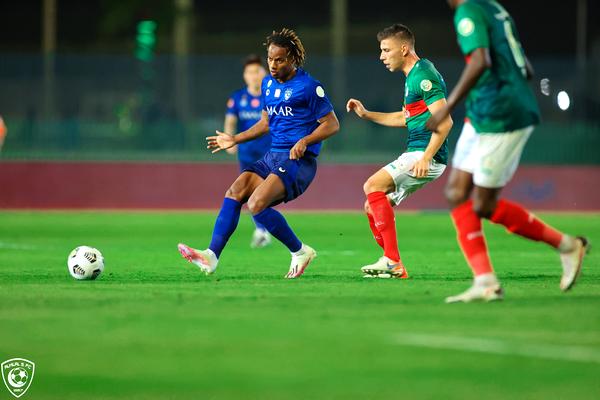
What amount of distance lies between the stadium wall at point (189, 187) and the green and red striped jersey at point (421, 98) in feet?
43.2

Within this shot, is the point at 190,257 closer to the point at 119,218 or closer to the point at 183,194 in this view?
the point at 119,218

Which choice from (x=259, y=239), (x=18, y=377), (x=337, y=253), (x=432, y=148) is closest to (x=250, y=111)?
(x=259, y=239)

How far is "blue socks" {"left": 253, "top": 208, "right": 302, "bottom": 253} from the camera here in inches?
423

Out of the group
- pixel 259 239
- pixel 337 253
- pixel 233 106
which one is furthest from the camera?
pixel 233 106

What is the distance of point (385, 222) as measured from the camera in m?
10.7

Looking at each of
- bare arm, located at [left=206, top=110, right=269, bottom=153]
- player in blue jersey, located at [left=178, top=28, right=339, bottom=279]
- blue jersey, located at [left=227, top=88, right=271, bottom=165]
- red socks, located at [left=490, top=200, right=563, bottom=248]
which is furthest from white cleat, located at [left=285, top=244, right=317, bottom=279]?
blue jersey, located at [left=227, top=88, right=271, bottom=165]

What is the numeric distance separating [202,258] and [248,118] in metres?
6.31

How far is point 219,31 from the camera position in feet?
169

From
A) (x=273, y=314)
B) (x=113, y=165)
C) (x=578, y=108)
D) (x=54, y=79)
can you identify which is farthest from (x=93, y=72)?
(x=273, y=314)

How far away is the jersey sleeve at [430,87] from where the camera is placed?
10.5 metres

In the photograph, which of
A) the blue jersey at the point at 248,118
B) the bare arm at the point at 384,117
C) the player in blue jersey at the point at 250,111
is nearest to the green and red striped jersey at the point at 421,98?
the bare arm at the point at 384,117

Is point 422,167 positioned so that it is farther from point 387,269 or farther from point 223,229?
point 223,229

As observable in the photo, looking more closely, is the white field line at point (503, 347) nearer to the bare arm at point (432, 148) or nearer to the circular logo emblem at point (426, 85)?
the bare arm at point (432, 148)

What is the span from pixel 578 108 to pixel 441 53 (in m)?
20.8
